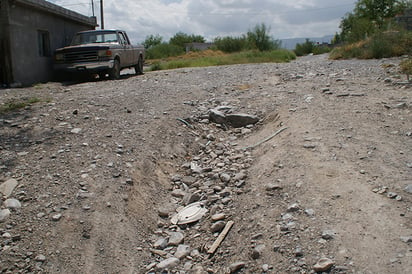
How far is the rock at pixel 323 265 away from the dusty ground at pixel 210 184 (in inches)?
1.7

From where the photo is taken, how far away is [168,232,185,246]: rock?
3.93 metres

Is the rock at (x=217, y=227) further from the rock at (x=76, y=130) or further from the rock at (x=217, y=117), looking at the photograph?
the rock at (x=217, y=117)

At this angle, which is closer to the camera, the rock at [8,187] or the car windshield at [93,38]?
the rock at [8,187]

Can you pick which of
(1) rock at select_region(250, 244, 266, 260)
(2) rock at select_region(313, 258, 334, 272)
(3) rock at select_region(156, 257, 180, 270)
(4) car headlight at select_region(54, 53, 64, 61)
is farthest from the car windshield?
(2) rock at select_region(313, 258, 334, 272)

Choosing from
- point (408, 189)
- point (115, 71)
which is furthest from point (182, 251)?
point (115, 71)

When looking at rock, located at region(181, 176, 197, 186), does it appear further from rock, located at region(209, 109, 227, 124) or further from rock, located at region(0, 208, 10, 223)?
rock, located at region(0, 208, 10, 223)

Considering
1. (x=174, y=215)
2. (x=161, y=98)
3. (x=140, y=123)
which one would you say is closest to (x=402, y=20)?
(x=161, y=98)

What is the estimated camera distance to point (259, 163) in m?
4.89

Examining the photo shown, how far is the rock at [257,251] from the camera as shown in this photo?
332 centimetres

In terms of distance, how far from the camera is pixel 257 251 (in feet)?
10.9

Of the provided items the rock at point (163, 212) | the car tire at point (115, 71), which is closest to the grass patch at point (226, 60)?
the car tire at point (115, 71)

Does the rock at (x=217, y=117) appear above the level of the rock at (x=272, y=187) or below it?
above

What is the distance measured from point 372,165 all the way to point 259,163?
4.26ft

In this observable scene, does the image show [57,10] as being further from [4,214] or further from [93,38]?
[4,214]
